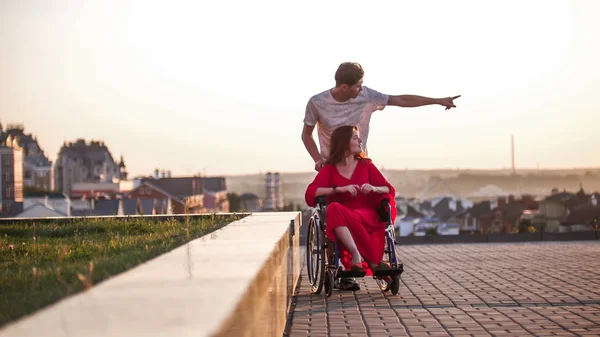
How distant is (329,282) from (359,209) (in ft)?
2.18

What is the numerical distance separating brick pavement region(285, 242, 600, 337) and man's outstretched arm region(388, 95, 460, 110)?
1712 mm

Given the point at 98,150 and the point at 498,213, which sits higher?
the point at 98,150

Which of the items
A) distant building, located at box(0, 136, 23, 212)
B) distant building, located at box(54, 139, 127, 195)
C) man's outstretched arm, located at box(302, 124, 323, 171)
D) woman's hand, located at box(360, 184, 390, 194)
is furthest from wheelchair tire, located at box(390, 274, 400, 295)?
distant building, located at box(54, 139, 127, 195)

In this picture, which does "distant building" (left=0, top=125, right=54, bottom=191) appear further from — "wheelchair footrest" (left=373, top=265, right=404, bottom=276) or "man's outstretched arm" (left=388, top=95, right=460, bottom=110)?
"wheelchair footrest" (left=373, top=265, right=404, bottom=276)

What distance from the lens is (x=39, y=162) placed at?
13288 centimetres

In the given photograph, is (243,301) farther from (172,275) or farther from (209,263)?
(209,263)

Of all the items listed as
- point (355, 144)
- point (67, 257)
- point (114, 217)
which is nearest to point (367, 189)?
point (355, 144)

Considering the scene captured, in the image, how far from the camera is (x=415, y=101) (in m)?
8.73

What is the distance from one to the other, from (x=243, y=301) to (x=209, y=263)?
0.78m

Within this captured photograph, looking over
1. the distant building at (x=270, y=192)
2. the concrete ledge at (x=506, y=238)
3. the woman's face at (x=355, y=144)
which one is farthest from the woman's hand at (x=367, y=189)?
the distant building at (x=270, y=192)

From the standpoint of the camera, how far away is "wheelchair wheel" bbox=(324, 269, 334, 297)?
26.0 feet

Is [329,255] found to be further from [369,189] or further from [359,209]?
[369,189]

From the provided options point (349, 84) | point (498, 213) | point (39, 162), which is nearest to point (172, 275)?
point (349, 84)

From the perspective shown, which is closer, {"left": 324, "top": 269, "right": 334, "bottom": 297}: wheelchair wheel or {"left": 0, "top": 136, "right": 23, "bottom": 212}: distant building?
{"left": 324, "top": 269, "right": 334, "bottom": 297}: wheelchair wheel
